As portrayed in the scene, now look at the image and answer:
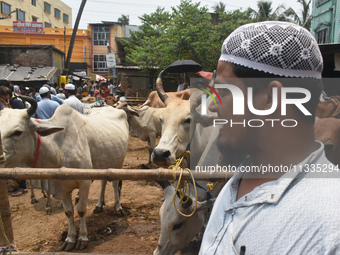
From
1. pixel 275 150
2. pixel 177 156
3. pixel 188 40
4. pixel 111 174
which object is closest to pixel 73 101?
pixel 177 156

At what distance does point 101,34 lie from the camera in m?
35.2

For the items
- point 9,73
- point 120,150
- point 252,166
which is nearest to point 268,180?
point 252,166

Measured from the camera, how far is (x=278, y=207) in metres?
0.81

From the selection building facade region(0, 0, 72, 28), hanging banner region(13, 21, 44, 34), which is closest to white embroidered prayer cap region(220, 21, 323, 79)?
hanging banner region(13, 21, 44, 34)

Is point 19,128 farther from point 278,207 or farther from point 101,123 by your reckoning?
point 278,207

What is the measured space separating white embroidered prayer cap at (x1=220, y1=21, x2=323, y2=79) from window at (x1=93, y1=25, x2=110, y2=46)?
1426 inches

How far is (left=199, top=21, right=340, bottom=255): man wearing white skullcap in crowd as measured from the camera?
0.76 m

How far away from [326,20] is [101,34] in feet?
88.6

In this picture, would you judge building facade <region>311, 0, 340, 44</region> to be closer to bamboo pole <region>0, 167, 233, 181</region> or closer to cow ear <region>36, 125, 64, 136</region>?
cow ear <region>36, 125, 64, 136</region>

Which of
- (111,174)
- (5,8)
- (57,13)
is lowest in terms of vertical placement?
(111,174)

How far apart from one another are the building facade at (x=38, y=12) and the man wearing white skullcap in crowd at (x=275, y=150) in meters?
35.3

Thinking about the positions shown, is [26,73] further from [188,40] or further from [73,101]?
[73,101]

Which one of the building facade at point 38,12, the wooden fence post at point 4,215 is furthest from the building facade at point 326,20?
the building facade at point 38,12

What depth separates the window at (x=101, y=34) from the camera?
3503 centimetres
